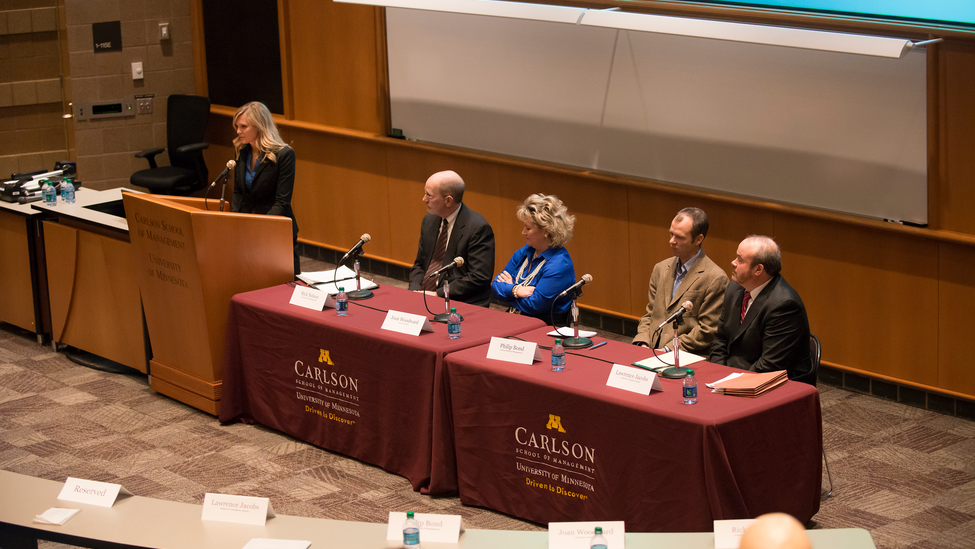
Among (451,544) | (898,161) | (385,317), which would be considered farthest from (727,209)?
(451,544)

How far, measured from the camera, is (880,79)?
5.44m

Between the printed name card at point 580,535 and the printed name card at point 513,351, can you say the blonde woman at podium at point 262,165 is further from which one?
the printed name card at point 580,535

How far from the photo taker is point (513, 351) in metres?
4.29

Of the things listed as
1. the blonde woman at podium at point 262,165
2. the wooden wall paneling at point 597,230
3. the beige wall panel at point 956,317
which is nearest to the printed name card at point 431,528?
the blonde woman at podium at point 262,165

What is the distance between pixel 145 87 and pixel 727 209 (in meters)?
5.78

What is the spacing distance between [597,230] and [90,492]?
174 inches

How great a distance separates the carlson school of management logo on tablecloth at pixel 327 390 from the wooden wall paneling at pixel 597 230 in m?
2.48

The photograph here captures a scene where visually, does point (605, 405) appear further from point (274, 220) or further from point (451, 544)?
point (274, 220)

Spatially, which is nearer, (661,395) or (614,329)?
(661,395)

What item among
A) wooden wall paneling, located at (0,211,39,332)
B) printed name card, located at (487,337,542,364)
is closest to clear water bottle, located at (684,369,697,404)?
printed name card, located at (487,337,542,364)

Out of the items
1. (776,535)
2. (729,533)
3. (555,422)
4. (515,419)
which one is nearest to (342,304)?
(515,419)

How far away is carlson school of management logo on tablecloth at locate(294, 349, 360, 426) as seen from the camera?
16.0 feet

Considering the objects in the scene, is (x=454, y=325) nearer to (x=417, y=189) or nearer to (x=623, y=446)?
(x=623, y=446)

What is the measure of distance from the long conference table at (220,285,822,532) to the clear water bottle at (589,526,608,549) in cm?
111
